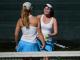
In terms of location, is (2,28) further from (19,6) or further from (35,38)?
(35,38)

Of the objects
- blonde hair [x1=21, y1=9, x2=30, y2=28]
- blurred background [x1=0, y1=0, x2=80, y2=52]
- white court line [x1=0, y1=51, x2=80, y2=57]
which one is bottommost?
blurred background [x1=0, y1=0, x2=80, y2=52]

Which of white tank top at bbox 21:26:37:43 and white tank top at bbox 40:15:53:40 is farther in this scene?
white tank top at bbox 40:15:53:40

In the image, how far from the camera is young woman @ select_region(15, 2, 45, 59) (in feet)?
24.6

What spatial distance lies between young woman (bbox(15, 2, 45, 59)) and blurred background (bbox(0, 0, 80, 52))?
346 centimetres

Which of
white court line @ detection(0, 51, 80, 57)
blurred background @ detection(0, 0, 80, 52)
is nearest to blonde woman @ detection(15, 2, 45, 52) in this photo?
white court line @ detection(0, 51, 80, 57)

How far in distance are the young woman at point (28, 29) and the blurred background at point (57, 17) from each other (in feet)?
11.4

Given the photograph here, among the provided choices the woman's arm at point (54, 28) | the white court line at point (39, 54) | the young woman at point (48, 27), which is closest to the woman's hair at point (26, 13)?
the young woman at point (48, 27)

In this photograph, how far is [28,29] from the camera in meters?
7.57

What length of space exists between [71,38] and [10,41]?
1.43 meters

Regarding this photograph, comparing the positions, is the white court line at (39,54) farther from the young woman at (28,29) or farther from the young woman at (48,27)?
the young woman at (48,27)

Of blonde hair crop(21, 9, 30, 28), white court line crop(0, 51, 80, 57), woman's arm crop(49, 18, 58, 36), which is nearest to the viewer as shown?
white court line crop(0, 51, 80, 57)

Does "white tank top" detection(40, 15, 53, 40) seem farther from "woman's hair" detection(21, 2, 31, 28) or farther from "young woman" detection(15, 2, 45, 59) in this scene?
"woman's hair" detection(21, 2, 31, 28)

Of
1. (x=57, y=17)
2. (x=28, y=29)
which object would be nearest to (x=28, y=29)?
(x=28, y=29)

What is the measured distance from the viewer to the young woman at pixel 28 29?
7504mm
